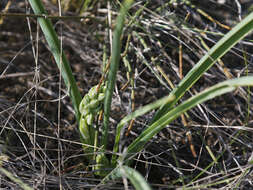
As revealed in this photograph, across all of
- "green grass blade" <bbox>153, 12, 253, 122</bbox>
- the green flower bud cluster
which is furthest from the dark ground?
"green grass blade" <bbox>153, 12, 253, 122</bbox>

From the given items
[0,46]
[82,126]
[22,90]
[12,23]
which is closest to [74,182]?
[82,126]

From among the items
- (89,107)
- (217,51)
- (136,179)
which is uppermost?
(217,51)

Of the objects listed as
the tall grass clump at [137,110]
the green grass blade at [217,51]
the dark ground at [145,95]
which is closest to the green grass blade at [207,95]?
the tall grass clump at [137,110]

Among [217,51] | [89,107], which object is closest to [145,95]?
[89,107]

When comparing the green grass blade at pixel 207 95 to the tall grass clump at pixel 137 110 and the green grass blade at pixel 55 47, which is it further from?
the green grass blade at pixel 55 47

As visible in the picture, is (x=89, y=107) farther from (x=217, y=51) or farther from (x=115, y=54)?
Result: (x=217, y=51)

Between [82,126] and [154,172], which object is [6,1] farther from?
[154,172]
